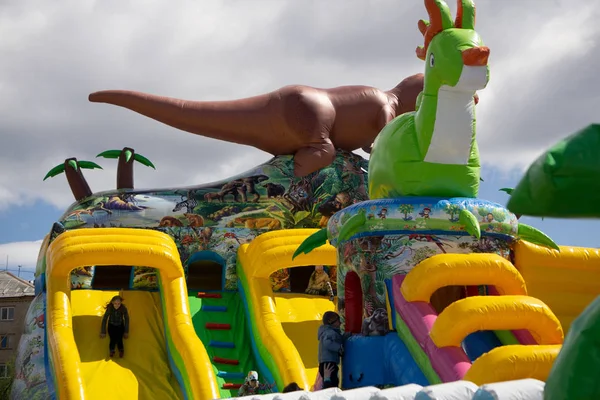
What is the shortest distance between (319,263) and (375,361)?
308 cm

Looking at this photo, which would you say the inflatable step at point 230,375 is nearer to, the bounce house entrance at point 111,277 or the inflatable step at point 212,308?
the inflatable step at point 212,308

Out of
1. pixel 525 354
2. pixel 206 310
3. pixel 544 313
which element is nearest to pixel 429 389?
pixel 525 354

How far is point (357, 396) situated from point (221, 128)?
8.16 meters

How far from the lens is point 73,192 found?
1169cm

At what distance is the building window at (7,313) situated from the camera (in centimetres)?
2103

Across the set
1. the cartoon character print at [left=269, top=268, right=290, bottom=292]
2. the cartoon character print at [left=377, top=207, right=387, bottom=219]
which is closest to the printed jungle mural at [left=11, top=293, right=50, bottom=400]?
the cartoon character print at [left=269, top=268, right=290, bottom=292]

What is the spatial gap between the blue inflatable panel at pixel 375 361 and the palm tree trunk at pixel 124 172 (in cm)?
544

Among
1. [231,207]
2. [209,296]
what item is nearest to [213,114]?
[231,207]

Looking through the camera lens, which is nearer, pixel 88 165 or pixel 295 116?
pixel 295 116

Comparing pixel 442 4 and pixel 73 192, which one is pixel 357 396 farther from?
pixel 73 192

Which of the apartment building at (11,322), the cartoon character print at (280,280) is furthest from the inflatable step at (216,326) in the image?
the apartment building at (11,322)

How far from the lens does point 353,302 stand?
7578 millimetres

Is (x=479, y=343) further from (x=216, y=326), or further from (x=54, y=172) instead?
(x=54, y=172)

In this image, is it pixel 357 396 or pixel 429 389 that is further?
pixel 357 396
